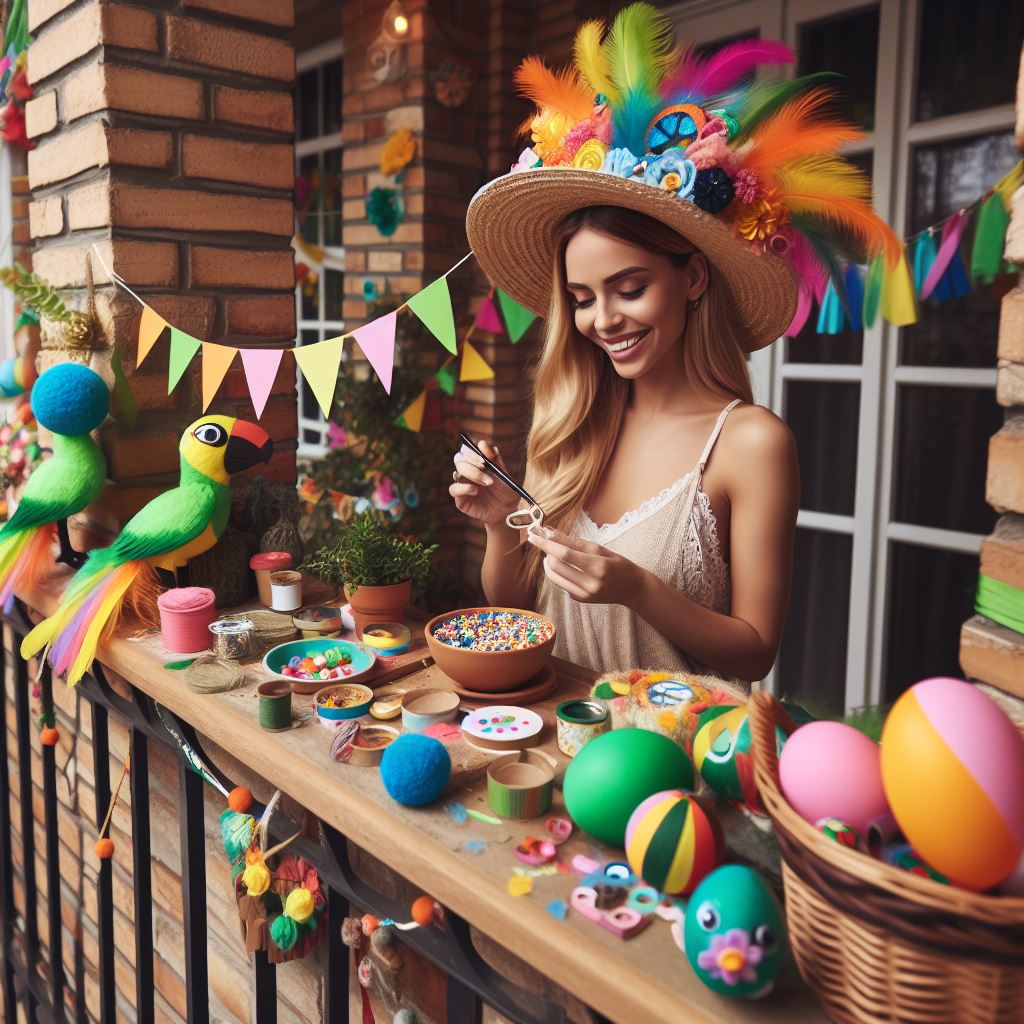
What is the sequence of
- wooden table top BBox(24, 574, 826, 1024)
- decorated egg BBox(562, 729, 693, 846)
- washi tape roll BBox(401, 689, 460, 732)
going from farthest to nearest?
1. washi tape roll BBox(401, 689, 460, 732)
2. decorated egg BBox(562, 729, 693, 846)
3. wooden table top BBox(24, 574, 826, 1024)

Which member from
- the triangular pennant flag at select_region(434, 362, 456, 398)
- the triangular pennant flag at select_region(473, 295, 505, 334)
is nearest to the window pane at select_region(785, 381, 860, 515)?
the triangular pennant flag at select_region(473, 295, 505, 334)

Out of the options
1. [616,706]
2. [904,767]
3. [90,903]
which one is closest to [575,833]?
[616,706]

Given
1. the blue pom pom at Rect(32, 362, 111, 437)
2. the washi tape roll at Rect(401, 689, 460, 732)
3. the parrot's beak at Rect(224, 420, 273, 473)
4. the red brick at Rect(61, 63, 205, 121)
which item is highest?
the red brick at Rect(61, 63, 205, 121)

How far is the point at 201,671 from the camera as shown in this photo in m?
1.32

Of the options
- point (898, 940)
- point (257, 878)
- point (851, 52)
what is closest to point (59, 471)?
point (257, 878)

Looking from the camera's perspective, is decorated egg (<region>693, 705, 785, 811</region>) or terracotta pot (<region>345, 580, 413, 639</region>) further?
terracotta pot (<region>345, 580, 413, 639</region>)

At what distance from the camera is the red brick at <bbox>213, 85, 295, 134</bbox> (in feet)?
5.79

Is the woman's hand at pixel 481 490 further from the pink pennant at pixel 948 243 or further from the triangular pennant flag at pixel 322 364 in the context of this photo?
the pink pennant at pixel 948 243

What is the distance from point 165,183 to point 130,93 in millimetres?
166

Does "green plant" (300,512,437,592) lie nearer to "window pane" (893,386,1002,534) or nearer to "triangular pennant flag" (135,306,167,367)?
"triangular pennant flag" (135,306,167,367)

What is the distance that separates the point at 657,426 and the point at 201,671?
0.95m

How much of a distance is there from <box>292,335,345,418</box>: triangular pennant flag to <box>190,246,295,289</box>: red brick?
11.1 inches

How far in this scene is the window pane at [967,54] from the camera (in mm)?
2488

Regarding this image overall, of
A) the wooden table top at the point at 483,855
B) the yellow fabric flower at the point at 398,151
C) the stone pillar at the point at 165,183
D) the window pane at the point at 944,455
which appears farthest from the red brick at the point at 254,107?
the window pane at the point at 944,455
